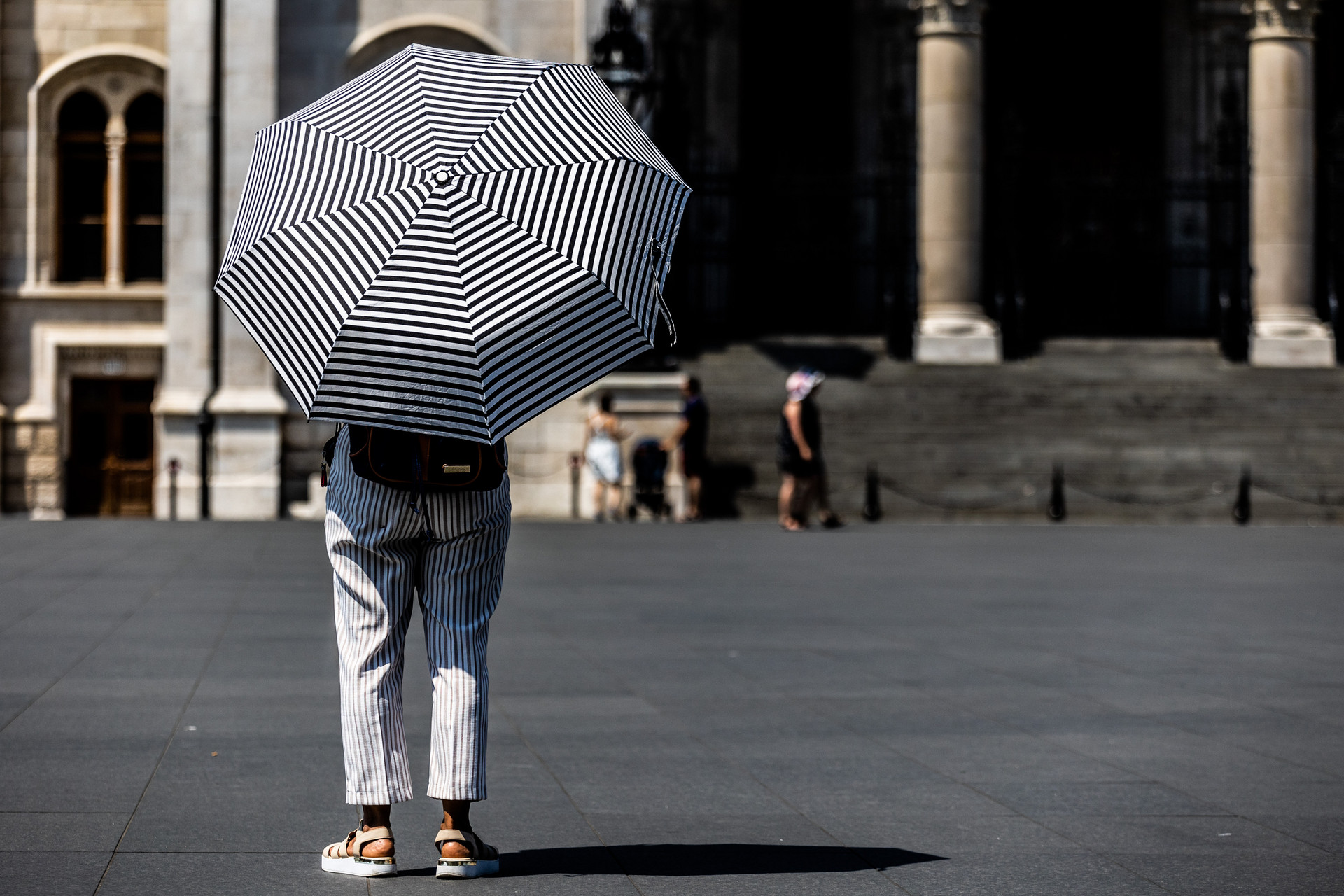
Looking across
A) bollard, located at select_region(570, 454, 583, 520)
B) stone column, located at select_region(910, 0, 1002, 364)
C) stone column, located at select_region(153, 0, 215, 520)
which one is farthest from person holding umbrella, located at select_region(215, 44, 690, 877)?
stone column, located at select_region(910, 0, 1002, 364)

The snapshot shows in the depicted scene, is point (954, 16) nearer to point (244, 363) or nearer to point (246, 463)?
point (244, 363)

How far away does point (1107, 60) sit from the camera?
1452 inches

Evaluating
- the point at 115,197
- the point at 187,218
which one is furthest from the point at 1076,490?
the point at 115,197

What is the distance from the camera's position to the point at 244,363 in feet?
85.9

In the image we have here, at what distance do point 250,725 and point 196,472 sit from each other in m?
18.8

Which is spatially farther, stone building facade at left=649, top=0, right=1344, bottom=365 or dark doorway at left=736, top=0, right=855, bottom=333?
dark doorway at left=736, top=0, right=855, bottom=333

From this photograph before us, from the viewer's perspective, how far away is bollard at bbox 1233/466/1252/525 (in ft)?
78.2

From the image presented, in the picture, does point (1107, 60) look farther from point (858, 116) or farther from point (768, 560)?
point (768, 560)

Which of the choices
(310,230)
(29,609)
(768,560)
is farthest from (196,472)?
(310,230)

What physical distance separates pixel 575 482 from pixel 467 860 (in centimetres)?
2012

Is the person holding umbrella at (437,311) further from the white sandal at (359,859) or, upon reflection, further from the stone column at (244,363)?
the stone column at (244,363)

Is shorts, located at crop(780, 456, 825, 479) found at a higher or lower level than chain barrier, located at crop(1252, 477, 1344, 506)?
higher

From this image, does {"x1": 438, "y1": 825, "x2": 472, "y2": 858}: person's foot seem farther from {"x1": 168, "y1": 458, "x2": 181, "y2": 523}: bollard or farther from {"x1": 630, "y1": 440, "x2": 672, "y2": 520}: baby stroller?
{"x1": 168, "y1": 458, "x2": 181, "y2": 523}: bollard

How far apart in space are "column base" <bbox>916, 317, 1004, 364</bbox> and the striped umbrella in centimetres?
2413
